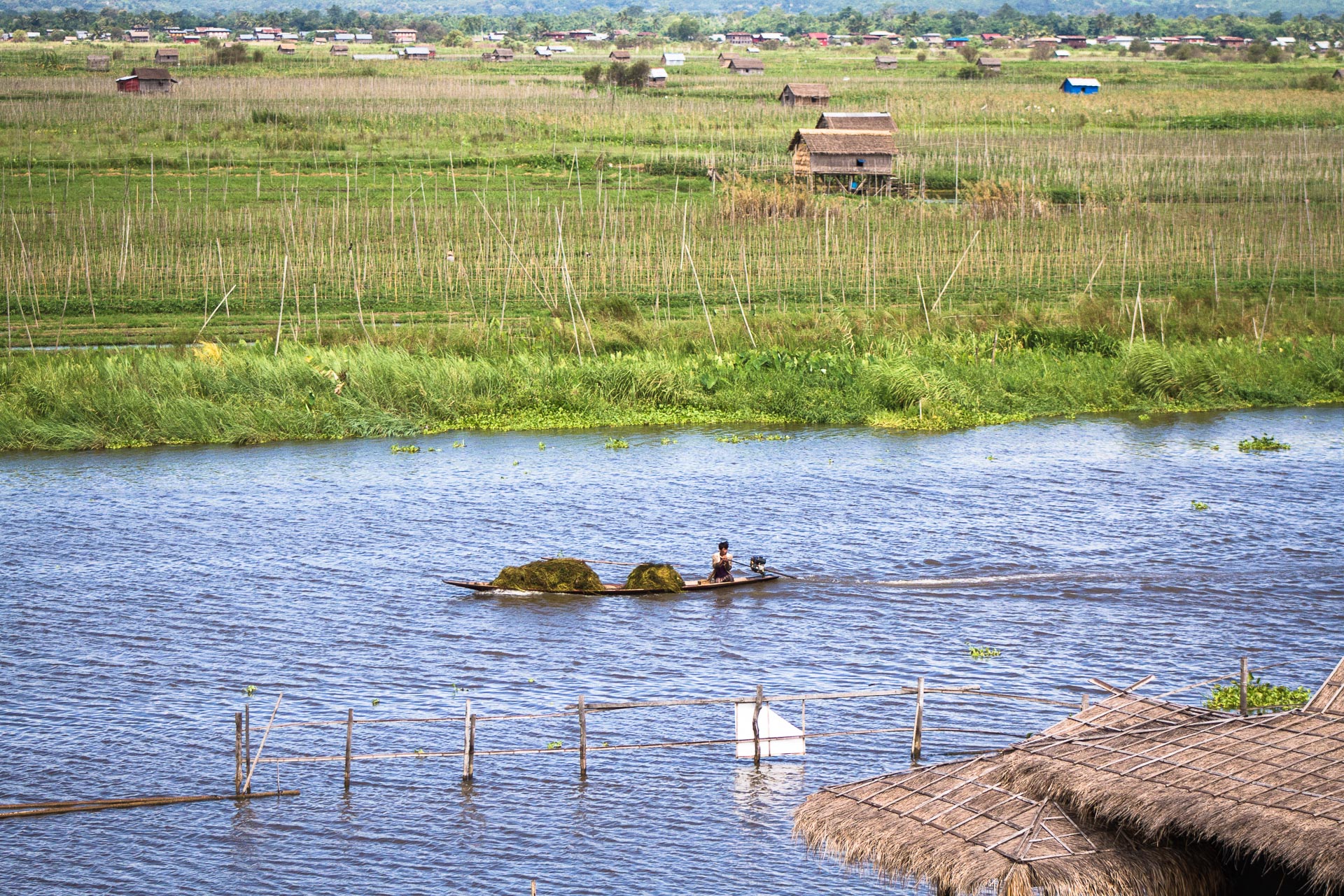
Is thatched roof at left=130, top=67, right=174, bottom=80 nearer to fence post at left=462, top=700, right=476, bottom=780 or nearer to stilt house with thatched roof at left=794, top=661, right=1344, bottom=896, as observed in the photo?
fence post at left=462, top=700, right=476, bottom=780

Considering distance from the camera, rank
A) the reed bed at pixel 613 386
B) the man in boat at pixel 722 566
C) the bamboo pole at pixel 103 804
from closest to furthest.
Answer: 1. the bamboo pole at pixel 103 804
2. the man in boat at pixel 722 566
3. the reed bed at pixel 613 386

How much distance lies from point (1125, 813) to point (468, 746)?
7300 mm

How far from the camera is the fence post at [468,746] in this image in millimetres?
14945

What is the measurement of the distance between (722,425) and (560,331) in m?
5.18

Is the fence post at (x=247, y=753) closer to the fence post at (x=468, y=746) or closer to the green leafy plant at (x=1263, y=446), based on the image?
the fence post at (x=468, y=746)

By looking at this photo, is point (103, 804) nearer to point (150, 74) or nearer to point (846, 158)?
point (846, 158)

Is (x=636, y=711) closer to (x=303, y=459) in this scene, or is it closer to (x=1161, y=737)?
(x=1161, y=737)

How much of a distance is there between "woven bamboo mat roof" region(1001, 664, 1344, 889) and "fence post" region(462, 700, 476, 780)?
5.83 metres

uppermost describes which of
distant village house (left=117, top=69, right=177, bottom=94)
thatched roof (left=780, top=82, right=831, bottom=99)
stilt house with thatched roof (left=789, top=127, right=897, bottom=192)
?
thatched roof (left=780, top=82, right=831, bottom=99)

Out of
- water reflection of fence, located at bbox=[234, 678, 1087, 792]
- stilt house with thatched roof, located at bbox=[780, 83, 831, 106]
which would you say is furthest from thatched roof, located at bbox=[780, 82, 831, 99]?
water reflection of fence, located at bbox=[234, 678, 1087, 792]

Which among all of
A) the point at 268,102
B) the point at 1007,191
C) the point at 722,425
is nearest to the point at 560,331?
the point at 722,425

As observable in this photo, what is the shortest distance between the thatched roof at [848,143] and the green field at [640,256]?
178 centimetres

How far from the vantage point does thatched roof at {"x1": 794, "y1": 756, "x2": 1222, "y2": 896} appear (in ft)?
34.3

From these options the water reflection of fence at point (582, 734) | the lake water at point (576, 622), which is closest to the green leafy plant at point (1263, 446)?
the lake water at point (576, 622)
